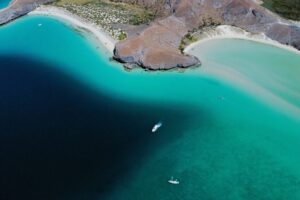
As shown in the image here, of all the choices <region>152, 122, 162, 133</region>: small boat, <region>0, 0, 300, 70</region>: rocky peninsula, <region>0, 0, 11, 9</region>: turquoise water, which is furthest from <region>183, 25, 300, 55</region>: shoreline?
<region>0, 0, 11, 9</region>: turquoise water

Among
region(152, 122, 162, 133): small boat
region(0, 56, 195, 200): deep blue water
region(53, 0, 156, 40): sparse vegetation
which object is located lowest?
region(0, 56, 195, 200): deep blue water

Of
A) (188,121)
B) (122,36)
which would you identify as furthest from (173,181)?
(122,36)

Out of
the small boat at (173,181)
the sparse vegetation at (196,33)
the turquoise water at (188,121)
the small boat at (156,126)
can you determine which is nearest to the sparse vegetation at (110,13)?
the turquoise water at (188,121)

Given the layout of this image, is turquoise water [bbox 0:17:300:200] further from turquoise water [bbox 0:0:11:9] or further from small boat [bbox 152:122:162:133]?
turquoise water [bbox 0:0:11:9]

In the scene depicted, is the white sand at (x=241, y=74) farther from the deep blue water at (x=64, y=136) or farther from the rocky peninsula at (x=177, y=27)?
the deep blue water at (x=64, y=136)

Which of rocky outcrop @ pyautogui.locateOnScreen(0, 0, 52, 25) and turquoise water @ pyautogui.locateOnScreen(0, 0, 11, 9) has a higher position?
rocky outcrop @ pyautogui.locateOnScreen(0, 0, 52, 25)

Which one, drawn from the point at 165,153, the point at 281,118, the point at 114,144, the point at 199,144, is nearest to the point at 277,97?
the point at 281,118
